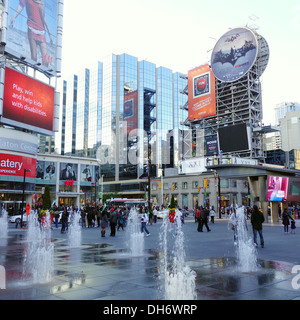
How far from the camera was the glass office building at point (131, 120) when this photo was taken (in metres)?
100

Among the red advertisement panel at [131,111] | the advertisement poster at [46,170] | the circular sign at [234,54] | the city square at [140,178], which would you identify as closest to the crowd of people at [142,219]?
the city square at [140,178]

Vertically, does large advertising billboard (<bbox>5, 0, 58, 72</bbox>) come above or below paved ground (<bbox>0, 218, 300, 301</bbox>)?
above

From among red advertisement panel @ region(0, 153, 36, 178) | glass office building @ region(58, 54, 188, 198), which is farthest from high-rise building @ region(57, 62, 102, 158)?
red advertisement panel @ region(0, 153, 36, 178)

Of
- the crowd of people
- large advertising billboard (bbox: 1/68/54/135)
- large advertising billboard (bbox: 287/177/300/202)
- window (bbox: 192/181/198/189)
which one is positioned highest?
large advertising billboard (bbox: 1/68/54/135)

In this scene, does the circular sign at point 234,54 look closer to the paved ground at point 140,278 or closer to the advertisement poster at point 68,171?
the advertisement poster at point 68,171

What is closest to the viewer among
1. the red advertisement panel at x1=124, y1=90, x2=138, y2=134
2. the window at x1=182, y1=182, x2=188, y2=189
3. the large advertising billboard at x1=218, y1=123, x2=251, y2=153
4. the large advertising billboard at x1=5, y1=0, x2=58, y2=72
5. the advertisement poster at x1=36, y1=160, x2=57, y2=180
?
the large advertising billboard at x1=5, y1=0, x2=58, y2=72

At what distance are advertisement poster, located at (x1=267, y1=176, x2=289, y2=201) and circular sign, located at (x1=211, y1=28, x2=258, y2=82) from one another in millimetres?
34432

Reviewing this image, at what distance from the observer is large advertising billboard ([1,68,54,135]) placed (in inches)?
1951

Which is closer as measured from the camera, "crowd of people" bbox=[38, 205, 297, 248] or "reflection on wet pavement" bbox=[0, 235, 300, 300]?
"reflection on wet pavement" bbox=[0, 235, 300, 300]

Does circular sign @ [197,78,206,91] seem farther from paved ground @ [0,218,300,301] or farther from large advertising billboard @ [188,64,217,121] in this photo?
paved ground @ [0,218,300,301]

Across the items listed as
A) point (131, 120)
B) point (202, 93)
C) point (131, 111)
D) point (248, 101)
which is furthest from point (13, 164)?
point (131, 111)

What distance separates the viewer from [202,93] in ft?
240
